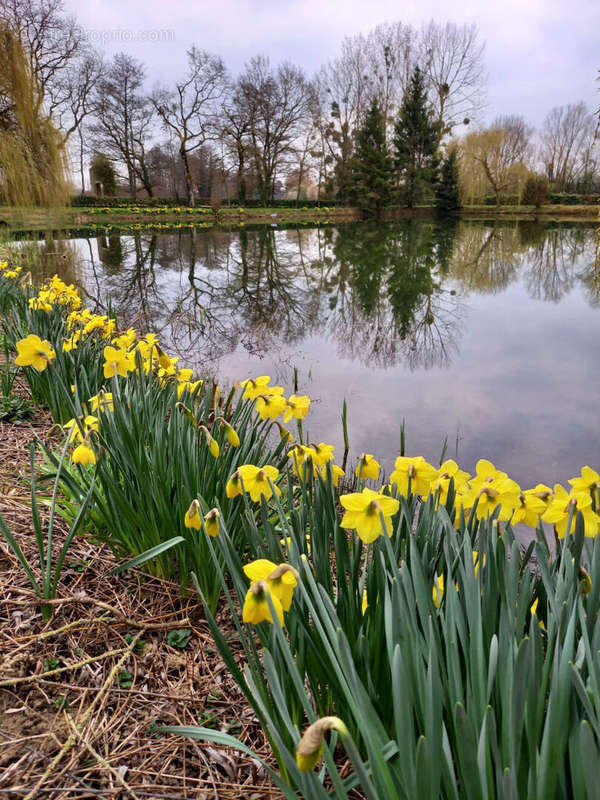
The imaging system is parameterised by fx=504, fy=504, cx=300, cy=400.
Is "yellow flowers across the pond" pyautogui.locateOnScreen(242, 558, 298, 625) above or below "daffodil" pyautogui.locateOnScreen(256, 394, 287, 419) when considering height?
below

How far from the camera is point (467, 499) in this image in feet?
4.05

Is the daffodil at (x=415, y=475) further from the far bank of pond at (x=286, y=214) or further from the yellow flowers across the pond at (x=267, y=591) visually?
the far bank of pond at (x=286, y=214)

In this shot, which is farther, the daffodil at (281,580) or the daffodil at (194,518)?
the daffodil at (194,518)

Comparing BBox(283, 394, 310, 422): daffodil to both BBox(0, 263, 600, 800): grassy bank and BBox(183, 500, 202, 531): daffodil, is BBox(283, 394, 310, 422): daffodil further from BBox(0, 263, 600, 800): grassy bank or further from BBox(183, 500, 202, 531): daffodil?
BBox(183, 500, 202, 531): daffodil

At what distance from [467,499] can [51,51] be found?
19.1m

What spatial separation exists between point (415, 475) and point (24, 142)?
10.3 metres

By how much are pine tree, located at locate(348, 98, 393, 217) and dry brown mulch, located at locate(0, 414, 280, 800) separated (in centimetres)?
3470

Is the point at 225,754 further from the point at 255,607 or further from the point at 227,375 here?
the point at 227,375

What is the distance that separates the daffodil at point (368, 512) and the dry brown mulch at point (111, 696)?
608mm

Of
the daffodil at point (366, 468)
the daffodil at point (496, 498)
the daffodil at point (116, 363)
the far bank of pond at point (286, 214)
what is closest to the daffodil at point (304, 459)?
the daffodil at point (366, 468)

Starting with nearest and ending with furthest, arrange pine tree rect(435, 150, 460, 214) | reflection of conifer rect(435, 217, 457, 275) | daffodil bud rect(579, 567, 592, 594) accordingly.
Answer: daffodil bud rect(579, 567, 592, 594) < reflection of conifer rect(435, 217, 457, 275) < pine tree rect(435, 150, 460, 214)

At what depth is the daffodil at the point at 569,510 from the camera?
1.08m

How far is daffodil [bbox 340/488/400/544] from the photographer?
105cm

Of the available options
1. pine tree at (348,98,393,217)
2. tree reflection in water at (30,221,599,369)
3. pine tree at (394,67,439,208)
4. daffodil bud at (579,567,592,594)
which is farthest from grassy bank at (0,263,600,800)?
pine tree at (394,67,439,208)
